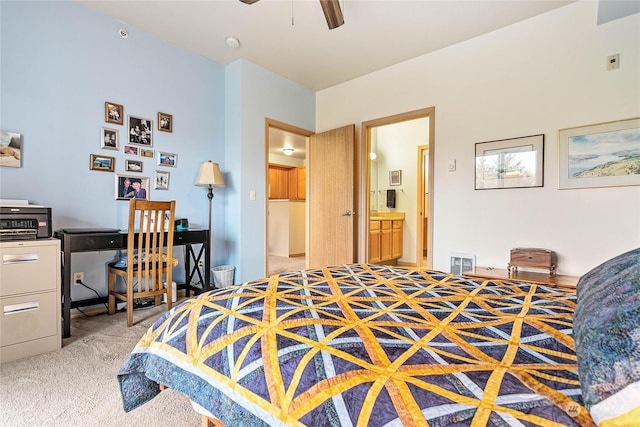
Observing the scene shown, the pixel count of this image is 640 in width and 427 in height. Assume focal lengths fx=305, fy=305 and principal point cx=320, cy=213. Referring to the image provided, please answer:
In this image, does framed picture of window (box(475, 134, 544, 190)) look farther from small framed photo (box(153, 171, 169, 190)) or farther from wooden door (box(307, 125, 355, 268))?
small framed photo (box(153, 171, 169, 190))

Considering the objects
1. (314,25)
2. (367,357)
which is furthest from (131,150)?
(367,357)

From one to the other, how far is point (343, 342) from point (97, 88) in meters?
3.19

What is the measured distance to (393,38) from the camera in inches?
121

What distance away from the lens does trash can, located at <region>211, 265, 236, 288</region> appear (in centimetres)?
335

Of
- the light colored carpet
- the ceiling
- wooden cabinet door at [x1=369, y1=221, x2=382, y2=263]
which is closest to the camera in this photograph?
the light colored carpet

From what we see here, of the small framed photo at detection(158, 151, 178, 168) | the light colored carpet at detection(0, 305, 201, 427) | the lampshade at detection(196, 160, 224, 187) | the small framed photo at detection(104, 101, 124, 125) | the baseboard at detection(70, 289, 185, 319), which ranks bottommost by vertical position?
the light colored carpet at detection(0, 305, 201, 427)

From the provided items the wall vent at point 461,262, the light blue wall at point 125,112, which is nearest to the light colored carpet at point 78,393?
the light blue wall at point 125,112

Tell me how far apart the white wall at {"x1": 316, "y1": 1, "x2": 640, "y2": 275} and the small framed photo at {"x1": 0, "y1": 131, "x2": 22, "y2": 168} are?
3.53 m

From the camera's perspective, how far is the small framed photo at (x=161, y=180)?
10.2 feet

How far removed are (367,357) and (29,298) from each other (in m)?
2.32

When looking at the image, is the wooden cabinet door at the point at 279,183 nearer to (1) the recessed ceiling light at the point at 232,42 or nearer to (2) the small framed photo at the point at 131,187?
(1) the recessed ceiling light at the point at 232,42

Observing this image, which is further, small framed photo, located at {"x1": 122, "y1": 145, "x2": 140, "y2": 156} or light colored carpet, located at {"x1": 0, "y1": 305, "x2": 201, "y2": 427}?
small framed photo, located at {"x1": 122, "y1": 145, "x2": 140, "y2": 156}

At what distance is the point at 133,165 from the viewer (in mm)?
2965

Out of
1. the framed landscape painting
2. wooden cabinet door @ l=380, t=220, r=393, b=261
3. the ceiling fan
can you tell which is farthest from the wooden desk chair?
the framed landscape painting
